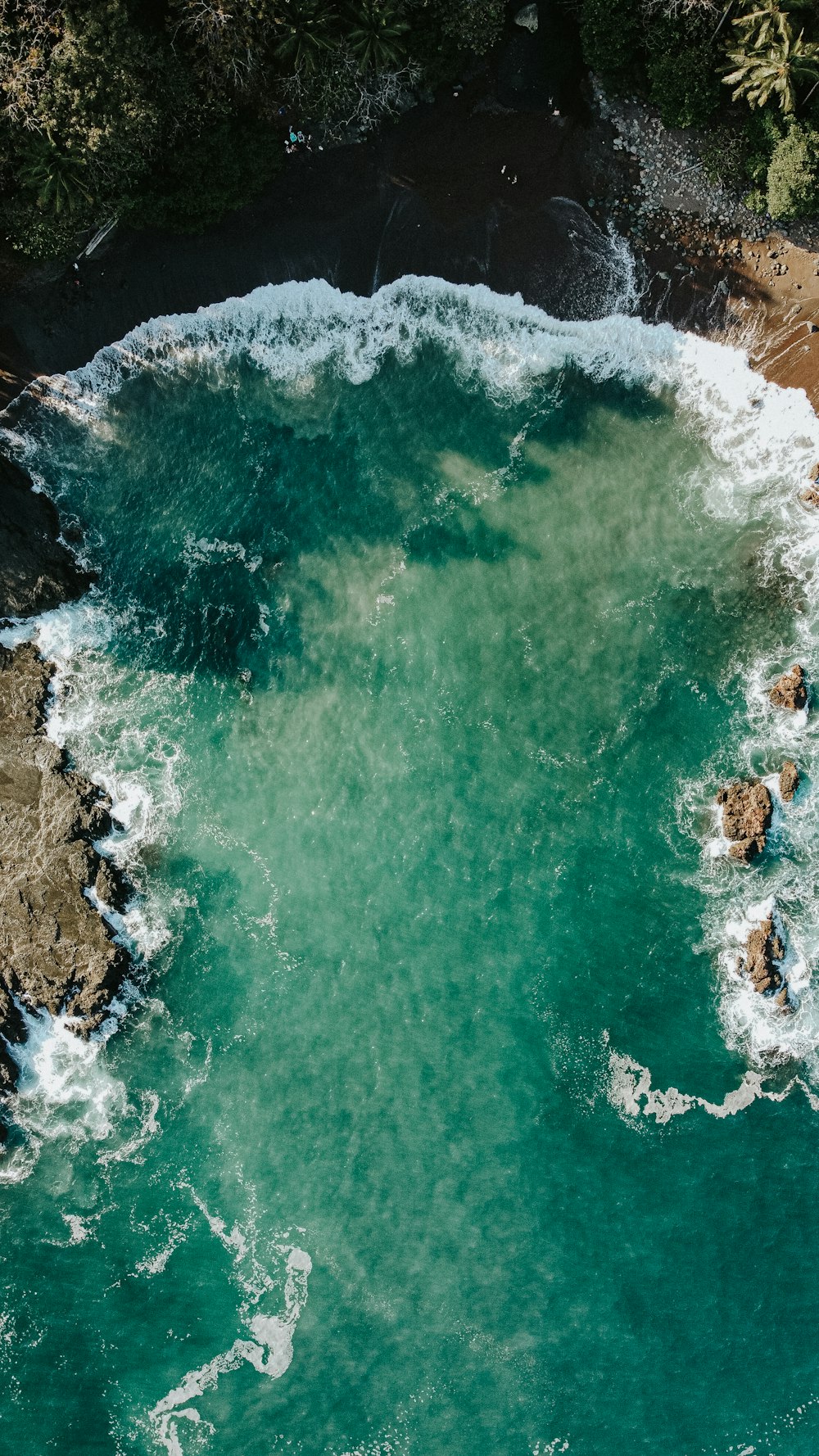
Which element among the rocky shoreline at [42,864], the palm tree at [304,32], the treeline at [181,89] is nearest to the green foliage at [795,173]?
the treeline at [181,89]

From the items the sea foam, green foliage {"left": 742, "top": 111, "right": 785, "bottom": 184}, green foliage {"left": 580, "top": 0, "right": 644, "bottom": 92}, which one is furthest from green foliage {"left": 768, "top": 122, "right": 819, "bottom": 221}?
green foliage {"left": 580, "top": 0, "right": 644, "bottom": 92}

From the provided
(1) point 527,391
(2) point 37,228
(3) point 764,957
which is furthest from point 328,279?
(3) point 764,957

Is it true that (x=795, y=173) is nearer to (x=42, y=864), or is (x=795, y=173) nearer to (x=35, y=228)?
(x=35, y=228)

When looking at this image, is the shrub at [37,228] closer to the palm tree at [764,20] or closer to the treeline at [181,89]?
the treeline at [181,89]

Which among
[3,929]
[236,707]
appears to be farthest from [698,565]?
[3,929]

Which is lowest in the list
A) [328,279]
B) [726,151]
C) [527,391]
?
[328,279]

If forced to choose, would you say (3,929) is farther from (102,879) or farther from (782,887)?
(782,887)
